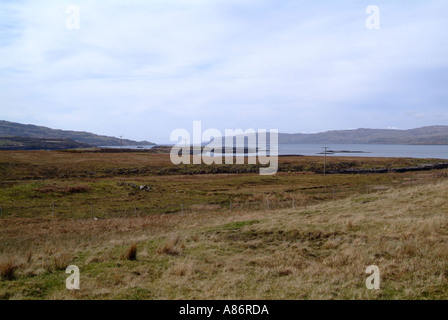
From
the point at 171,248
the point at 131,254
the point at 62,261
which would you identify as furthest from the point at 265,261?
the point at 62,261

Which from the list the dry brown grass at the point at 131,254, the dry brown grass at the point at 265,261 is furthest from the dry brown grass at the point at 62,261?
the dry brown grass at the point at 131,254

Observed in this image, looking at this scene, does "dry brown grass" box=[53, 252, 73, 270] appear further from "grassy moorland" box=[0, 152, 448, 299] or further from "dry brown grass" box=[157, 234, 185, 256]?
"dry brown grass" box=[157, 234, 185, 256]

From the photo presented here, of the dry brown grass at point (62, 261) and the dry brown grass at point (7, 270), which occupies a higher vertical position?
the dry brown grass at point (7, 270)

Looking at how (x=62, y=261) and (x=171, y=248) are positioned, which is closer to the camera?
(x=62, y=261)

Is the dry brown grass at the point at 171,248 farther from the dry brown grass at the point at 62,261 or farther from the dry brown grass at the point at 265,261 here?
the dry brown grass at the point at 62,261

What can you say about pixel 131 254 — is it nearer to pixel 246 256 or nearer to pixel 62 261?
pixel 62 261

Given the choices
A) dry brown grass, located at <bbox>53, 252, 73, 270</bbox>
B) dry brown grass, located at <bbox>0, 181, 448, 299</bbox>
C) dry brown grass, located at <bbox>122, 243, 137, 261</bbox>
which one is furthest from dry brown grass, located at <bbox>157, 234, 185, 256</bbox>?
dry brown grass, located at <bbox>53, 252, 73, 270</bbox>

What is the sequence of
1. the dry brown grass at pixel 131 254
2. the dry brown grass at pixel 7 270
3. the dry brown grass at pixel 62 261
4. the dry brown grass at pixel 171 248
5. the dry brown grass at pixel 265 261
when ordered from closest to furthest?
the dry brown grass at pixel 265 261
the dry brown grass at pixel 7 270
the dry brown grass at pixel 62 261
the dry brown grass at pixel 131 254
the dry brown grass at pixel 171 248

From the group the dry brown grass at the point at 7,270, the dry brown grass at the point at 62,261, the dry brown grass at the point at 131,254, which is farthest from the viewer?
the dry brown grass at the point at 131,254

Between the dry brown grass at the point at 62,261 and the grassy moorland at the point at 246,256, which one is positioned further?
Answer: the dry brown grass at the point at 62,261

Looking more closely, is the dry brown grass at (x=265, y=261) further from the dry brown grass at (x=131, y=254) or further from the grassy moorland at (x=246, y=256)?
the dry brown grass at (x=131, y=254)

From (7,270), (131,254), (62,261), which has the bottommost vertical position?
(62,261)

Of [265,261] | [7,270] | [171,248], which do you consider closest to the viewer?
[7,270]

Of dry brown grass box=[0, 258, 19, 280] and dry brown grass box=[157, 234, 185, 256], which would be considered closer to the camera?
dry brown grass box=[0, 258, 19, 280]
